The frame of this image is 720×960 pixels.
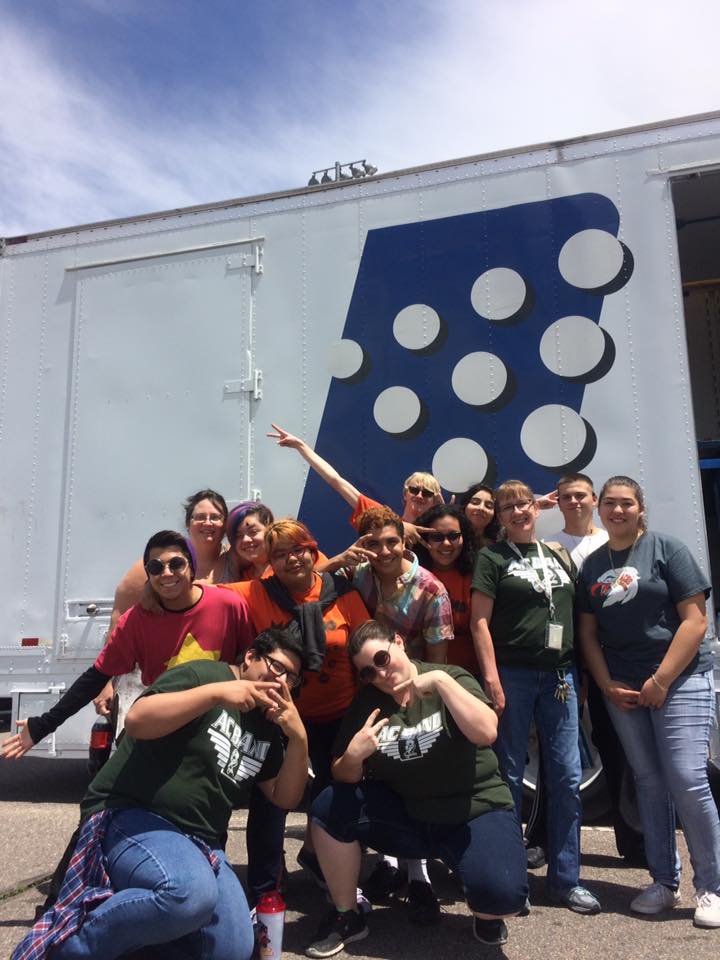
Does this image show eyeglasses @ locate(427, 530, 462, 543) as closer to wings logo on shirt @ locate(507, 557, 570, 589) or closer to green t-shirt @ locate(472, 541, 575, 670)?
green t-shirt @ locate(472, 541, 575, 670)

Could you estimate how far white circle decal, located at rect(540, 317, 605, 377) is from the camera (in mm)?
4152

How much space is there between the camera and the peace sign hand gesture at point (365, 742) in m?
2.65

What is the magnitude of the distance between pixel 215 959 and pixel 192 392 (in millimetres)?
3254

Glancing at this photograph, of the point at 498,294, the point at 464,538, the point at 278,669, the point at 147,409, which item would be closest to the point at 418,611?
the point at 464,538

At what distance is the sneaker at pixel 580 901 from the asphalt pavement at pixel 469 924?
3cm

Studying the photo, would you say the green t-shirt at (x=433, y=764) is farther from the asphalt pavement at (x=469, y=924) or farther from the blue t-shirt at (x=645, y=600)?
the blue t-shirt at (x=645, y=600)

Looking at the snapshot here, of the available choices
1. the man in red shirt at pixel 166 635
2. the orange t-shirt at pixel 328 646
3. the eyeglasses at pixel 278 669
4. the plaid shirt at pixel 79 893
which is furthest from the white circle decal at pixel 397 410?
the plaid shirt at pixel 79 893

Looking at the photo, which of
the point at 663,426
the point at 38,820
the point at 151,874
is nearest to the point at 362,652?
the point at 151,874

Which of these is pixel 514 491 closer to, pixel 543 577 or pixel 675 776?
pixel 543 577

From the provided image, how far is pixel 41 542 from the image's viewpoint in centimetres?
493

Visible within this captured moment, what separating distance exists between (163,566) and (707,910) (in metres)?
2.27

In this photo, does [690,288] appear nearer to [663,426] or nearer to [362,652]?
[663,426]

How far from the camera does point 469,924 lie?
9.50ft

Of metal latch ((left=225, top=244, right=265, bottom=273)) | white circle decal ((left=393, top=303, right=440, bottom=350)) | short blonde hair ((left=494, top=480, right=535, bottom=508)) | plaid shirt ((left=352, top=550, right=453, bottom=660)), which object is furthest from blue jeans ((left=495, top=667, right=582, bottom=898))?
metal latch ((left=225, top=244, right=265, bottom=273))
